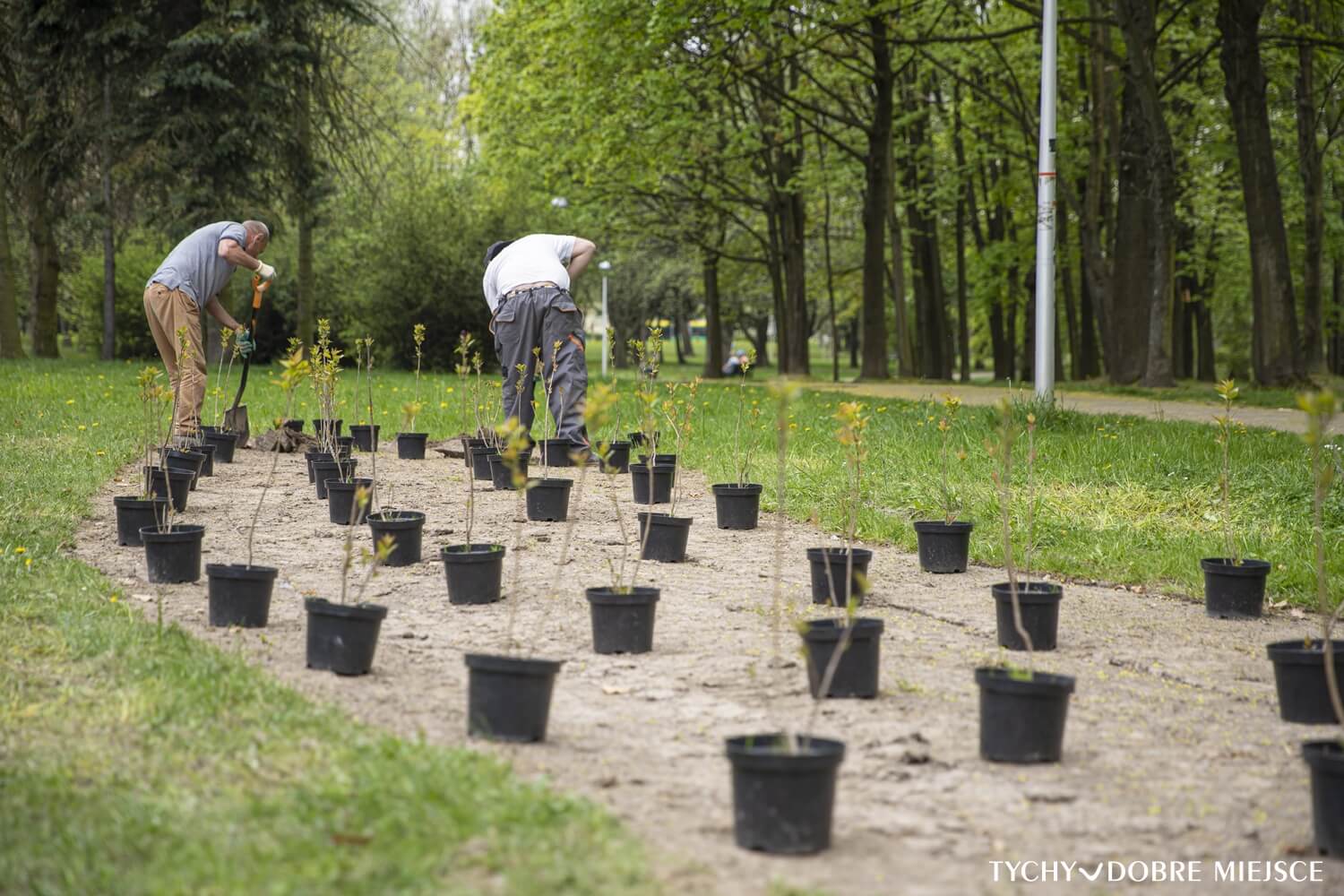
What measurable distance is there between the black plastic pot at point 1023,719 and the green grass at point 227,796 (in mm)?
1171

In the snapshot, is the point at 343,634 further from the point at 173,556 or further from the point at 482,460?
the point at 482,460

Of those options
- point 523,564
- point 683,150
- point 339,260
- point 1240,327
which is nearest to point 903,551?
point 523,564

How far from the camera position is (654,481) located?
8.39 meters

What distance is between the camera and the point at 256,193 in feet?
76.7

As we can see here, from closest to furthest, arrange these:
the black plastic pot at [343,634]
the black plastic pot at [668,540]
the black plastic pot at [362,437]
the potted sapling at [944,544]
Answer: the black plastic pot at [343,634], the potted sapling at [944,544], the black plastic pot at [668,540], the black plastic pot at [362,437]

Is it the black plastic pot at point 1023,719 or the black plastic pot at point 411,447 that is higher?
the black plastic pot at point 411,447

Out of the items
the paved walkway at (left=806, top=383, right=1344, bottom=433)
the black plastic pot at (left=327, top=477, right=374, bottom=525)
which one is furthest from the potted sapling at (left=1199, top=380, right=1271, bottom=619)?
the paved walkway at (left=806, top=383, right=1344, bottom=433)

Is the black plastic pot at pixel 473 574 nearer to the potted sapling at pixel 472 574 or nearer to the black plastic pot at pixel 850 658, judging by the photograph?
the potted sapling at pixel 472 574

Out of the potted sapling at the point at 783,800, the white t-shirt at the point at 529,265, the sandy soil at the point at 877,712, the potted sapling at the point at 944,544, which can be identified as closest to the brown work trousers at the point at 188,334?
the white t-shirt at the point at 529,265

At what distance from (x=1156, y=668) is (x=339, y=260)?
90.7 ft

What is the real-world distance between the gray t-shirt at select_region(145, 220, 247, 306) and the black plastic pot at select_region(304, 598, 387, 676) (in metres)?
6.60

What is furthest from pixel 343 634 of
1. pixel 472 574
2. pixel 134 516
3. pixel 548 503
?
pixel 548 503

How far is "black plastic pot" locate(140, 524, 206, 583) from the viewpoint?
18.7 feet

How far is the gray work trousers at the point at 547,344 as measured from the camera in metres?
9.62
